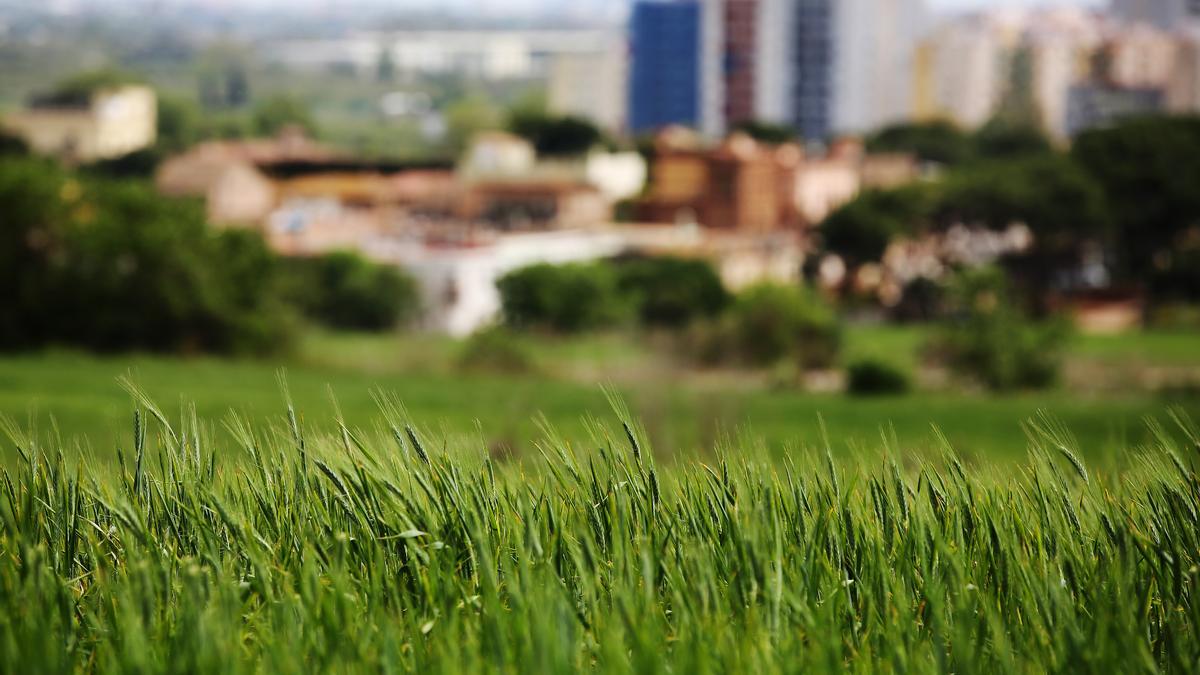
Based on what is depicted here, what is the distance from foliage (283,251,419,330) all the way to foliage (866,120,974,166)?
1628 inches

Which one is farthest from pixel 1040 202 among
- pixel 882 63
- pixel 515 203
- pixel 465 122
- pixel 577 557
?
pixel 882 63

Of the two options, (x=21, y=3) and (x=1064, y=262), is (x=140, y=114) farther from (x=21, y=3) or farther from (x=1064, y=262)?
(x=1064, y=262)

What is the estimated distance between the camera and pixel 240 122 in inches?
4230

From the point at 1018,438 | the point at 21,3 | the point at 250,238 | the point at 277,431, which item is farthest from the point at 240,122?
the point at 277,431

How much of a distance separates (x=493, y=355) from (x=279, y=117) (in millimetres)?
78631

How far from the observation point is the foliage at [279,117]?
106250 millimetres

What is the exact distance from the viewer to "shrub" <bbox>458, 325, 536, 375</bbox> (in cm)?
3228

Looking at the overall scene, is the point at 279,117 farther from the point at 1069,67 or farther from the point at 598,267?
the point at 598,267

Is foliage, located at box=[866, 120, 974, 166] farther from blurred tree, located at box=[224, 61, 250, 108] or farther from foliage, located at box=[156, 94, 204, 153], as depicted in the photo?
blurred tree, located at box=[224, 61, 250, 108]

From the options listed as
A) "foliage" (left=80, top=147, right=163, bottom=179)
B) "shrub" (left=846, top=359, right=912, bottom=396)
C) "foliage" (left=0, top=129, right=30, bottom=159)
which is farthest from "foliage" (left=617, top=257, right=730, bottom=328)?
"foliage" (left=0, top=129, right=30, bottom=159)

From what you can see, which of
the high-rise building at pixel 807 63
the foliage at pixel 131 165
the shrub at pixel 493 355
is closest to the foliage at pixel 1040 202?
the shrub at pixel 493 355

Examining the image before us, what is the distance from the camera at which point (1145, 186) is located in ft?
171

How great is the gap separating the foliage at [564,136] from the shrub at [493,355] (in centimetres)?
5342

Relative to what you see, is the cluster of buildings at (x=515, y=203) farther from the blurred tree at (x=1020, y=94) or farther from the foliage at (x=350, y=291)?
the blurred tree at (x=1020, y=94)
